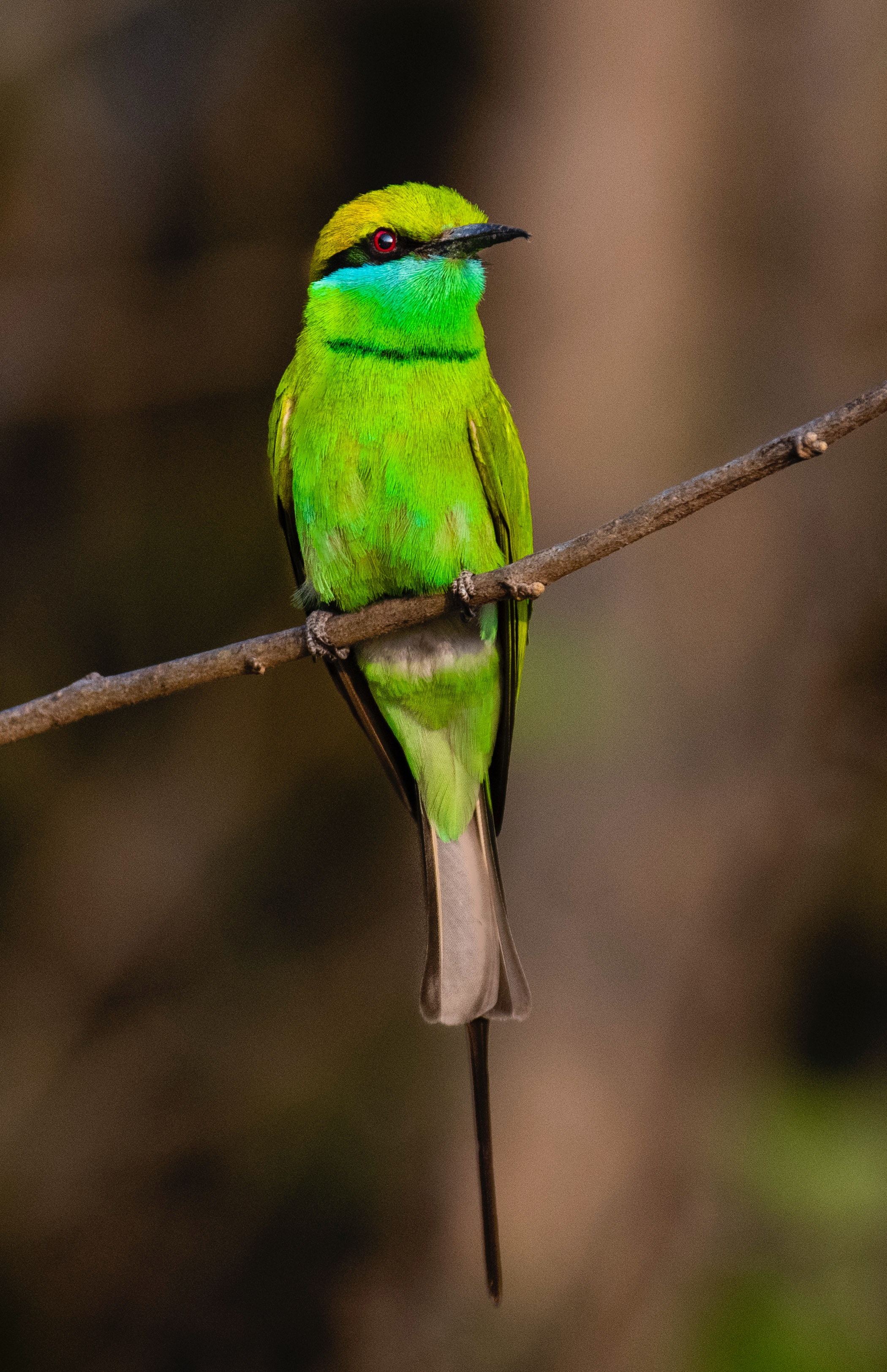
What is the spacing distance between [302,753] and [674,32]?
2.38m

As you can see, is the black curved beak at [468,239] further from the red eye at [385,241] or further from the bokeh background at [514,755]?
the bokeh background at [514,755]

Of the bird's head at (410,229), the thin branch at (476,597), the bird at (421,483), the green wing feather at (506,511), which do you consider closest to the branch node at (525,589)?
the thin branch at (476,597)

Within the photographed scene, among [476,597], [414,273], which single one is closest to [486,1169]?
[476,597]

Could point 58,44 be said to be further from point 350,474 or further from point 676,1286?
point 676,1286

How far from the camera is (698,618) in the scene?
2881 millimetres

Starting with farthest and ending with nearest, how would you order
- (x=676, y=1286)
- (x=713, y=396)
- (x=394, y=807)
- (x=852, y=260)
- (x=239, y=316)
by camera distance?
(x=239, y=316), (x=394, y=807), (x=852, y=260), (x=713, y=396), (x=676, y=1286)

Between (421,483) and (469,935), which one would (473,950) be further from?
(421,483)

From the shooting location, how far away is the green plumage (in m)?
→ 2.01

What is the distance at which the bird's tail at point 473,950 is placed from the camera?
1978mm

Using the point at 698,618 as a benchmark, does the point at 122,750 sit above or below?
below

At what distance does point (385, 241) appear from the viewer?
2076 mm

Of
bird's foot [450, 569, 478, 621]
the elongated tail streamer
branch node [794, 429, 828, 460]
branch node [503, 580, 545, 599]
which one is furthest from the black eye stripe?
the elongated tail streamer

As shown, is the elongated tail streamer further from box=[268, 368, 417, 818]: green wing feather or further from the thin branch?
the thin branch

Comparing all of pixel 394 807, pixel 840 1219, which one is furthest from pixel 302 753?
pixel 840 1219
